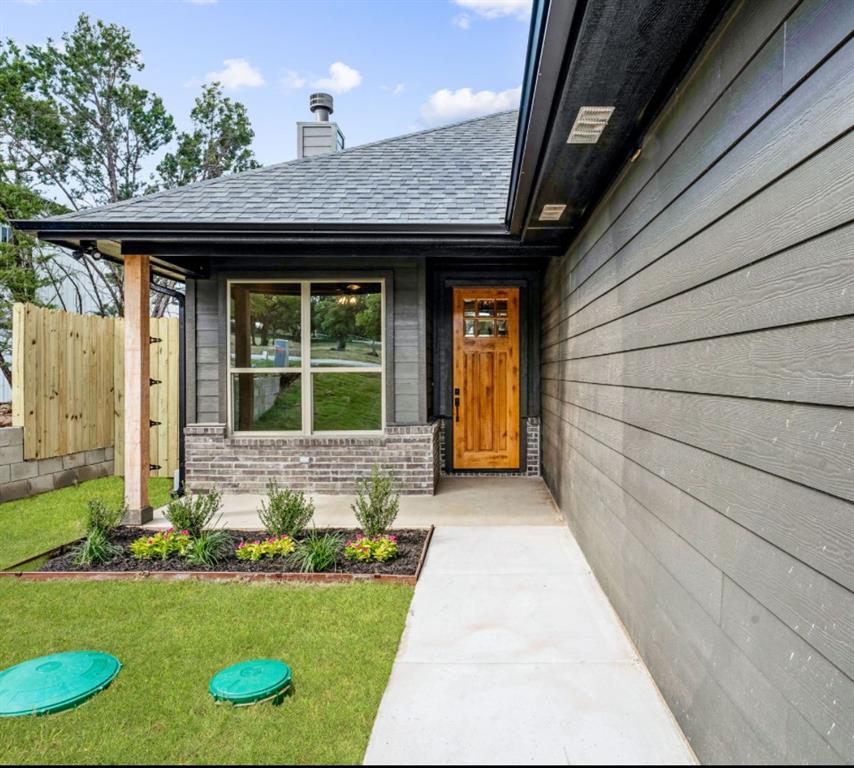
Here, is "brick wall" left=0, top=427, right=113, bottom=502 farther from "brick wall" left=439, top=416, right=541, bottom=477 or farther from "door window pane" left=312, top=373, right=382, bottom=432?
"brick wall" left=439, top=416, right=541, bottom=477

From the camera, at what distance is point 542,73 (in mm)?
2197

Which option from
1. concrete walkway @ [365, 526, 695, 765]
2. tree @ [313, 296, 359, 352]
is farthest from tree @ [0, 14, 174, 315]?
concrete walkway @ [365, 526, 695, 765]

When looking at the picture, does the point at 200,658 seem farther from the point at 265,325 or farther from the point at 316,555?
the point at 265,325

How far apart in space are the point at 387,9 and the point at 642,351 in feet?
25.7

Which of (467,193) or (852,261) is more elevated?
(467,193)

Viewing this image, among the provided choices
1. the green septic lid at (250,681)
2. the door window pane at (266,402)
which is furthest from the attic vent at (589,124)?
the door window pane at (266,402)

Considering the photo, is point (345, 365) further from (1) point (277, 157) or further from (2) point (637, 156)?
(1) point (277, 157)

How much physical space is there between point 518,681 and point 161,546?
275cm

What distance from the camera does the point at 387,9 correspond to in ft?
27.0

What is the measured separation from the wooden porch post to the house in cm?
2

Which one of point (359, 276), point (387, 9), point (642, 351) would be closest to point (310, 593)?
point (642, 351)

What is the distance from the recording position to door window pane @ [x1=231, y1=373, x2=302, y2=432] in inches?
238

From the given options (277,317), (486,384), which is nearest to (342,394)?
(277,317)

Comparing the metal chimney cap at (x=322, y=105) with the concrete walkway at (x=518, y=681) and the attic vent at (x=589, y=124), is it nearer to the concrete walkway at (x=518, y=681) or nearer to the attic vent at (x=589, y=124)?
the attic vent at (x=589, y=124)
